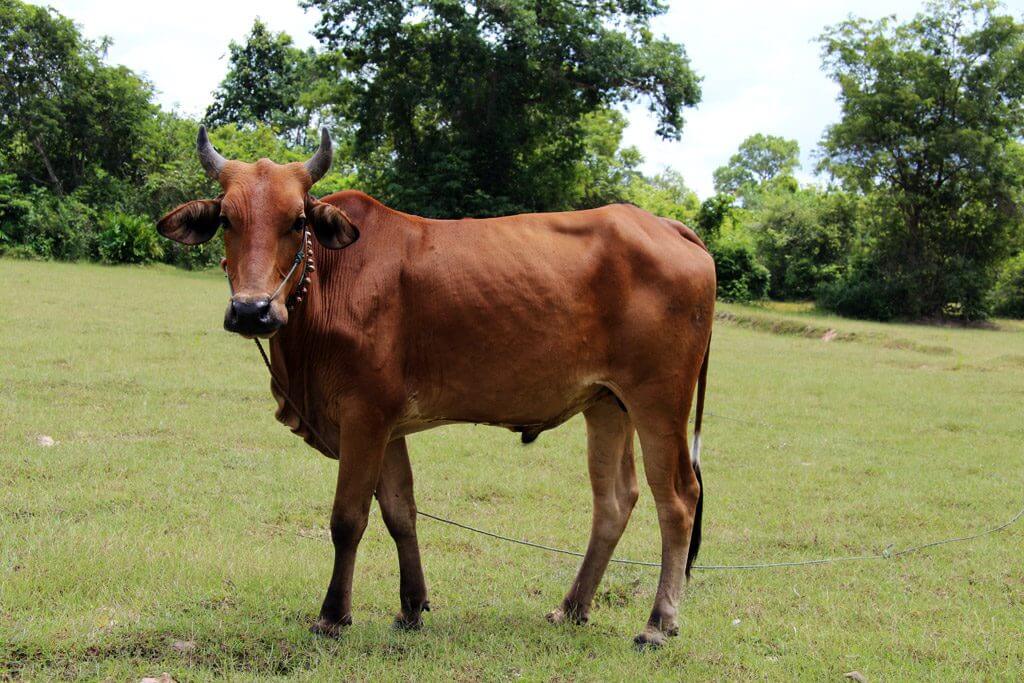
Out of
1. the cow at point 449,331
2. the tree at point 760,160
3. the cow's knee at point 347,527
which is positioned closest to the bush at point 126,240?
the cow at point 449,331

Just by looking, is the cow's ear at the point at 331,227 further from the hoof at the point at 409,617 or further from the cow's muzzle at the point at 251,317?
the hoof at the point at 409,617

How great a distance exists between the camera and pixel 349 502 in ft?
15.5

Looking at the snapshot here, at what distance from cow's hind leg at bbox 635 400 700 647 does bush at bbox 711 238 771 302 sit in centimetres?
2994

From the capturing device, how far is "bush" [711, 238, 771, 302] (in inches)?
1355

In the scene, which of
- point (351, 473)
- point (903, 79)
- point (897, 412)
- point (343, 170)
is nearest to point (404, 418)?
point (351, 473)

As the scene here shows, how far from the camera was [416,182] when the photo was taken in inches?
1277

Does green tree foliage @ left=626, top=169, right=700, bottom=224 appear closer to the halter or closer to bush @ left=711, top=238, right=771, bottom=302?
bush @ left=711, top=238, right=771, bottom=302

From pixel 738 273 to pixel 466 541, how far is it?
29.5 metres

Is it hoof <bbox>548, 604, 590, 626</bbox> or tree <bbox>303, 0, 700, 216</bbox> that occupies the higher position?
tree <bbox>303, 0, 700, 216</bbox>

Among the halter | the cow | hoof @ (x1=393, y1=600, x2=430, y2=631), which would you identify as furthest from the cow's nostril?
hoof @ (x1=393, y1=600, x2=430, y2=631)

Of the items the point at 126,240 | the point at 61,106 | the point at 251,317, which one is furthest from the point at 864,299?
the point at 251,317

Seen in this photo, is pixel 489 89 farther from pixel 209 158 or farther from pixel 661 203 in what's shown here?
pixel 209 158

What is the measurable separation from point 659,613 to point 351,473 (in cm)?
181

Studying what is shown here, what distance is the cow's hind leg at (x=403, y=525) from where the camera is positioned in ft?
16.8
